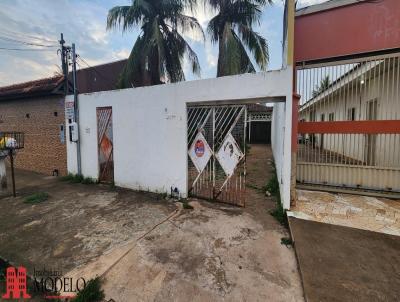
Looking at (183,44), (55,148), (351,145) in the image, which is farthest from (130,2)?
(351,145)

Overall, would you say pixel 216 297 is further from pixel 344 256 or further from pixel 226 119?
pixel 226 119

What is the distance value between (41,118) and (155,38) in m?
5.63

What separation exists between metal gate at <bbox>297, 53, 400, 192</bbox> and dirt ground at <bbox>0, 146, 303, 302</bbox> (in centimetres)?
189

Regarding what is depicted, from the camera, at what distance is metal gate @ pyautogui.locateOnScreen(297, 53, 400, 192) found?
460cm

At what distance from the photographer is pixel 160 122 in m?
5.11

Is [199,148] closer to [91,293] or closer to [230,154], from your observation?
[230,154]

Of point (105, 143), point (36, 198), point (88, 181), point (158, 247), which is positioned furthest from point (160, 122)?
point (36, 198)

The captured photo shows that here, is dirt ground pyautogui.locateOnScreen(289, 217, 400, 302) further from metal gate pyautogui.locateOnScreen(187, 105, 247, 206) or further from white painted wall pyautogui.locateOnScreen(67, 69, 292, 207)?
metal gate pyautogui.locateOnScreen(187, 105, 247, 206)

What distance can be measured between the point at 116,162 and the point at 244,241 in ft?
14.1

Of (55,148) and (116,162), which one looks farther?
(55,148)

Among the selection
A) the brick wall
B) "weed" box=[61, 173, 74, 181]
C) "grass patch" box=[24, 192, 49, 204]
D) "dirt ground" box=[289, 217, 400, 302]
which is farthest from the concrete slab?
the brick wall

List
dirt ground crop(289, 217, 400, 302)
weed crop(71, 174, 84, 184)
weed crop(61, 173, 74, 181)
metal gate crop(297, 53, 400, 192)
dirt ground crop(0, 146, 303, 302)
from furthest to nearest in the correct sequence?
weed crop(61, 173, 74, 181) < weed crop(71, 174, 84, 184) < metal gate crop(297, 53, 400, 192) < dirt ground crop(0, 146, 303, 302) < dirt ground crop(289, 217, 400, 302)

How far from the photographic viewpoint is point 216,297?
2135 millimetres

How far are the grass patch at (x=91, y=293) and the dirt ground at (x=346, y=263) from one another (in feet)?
6.92
